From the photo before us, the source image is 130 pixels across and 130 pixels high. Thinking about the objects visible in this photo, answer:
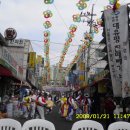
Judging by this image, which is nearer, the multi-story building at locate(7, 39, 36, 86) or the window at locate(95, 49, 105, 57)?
the multi-story building at locate(7, 39, 36, 86)

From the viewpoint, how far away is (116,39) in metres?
10.1

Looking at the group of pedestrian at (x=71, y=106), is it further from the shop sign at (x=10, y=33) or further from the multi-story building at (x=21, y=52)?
the multi-story building at (x=21, y=52)

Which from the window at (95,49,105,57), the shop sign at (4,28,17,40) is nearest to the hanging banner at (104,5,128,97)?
the shop sign at (4,28,17,40)

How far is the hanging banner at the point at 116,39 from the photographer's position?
984 centimetres

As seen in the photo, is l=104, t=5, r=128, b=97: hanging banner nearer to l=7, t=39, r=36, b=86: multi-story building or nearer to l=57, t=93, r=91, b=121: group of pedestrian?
l=57, t=93, r=91, b=121: group of pedestrian

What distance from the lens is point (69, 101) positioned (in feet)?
73.9

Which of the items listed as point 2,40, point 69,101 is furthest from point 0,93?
point 69,101

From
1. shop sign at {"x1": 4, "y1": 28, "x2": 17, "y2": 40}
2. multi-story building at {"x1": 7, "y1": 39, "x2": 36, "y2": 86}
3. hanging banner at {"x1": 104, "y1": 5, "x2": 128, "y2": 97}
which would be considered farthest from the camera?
multi-story building at {"x1": 7, "y1": 39, "x2": 36, "y2": 86}

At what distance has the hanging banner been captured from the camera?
984 cm

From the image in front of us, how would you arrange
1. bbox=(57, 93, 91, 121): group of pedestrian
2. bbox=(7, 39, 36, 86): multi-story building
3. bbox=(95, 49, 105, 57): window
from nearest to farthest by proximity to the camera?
bbox=(57, 93, 91, 121): group of pedestrian → bbox=(7, 39, 36, 86): multi-story building → bbox=(95, 49, 105, 57): window
